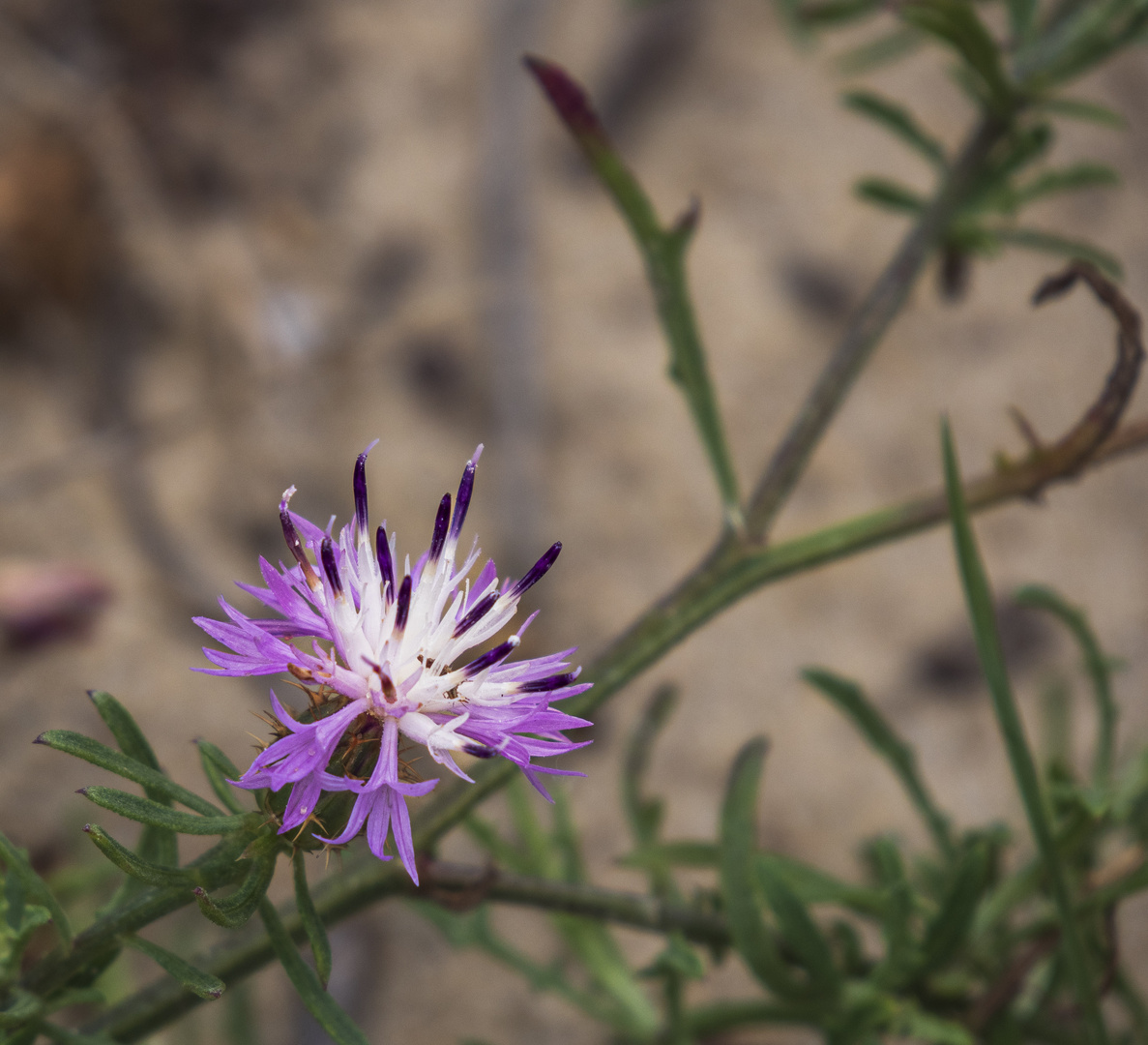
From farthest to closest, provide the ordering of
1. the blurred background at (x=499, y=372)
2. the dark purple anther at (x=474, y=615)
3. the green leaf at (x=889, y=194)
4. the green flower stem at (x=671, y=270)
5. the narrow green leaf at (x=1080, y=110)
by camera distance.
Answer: the blurred background at (x=499, y=372), the green leaf at (x=889, y=194), the narrow green leaf at (x=1080, y=110), the green flower stem at (x=671, y=270), the dark purple anther at (x=474, y=615)

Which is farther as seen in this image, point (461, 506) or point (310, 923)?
point (461, 506)

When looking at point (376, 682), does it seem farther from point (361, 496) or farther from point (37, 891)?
point (37, 891)

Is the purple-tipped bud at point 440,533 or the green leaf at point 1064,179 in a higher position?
the green leaf at point 1064,179

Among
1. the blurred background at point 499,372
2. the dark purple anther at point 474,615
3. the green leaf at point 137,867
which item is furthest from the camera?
the blurred background at point 499,372

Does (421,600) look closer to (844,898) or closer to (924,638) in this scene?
(844,898)

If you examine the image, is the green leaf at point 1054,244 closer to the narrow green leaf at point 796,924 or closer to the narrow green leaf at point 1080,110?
the narrow green leaf at point 1080,110

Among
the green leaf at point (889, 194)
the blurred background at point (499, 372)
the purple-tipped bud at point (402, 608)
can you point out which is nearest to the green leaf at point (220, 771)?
the purple-tipped bud at point (402, 608)

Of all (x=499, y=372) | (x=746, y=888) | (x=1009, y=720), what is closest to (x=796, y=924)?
(x=746, y=888)
